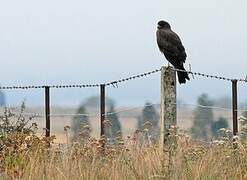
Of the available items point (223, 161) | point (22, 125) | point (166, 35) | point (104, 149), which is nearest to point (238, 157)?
point (223, 161)

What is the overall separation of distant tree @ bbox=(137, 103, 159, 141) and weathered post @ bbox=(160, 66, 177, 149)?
0.16 meters

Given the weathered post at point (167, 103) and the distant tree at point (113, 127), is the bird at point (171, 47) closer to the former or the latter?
the distant tree at point (113, 127)

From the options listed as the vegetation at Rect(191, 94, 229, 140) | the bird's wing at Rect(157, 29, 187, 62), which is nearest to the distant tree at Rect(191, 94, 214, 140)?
the vegetation at Rect(191, 94, 229, 140)

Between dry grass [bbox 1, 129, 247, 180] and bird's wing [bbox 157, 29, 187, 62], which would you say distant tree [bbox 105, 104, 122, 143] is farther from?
bird's wing [bbox 157, 29, 187, 62]

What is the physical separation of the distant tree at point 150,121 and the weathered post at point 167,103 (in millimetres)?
161

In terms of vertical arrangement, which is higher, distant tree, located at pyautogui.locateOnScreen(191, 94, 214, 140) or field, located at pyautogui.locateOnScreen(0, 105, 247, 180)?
distant tree, located at pyautogui.locateOnScreen(191, 94, 214, 140)

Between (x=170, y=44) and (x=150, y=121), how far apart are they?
5.03m

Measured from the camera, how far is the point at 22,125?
13953mm

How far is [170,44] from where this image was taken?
16.1 metres

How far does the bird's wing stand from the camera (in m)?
15.8

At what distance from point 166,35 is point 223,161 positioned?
7.05 meters

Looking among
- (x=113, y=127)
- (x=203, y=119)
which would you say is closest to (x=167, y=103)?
(x=203, y=119)

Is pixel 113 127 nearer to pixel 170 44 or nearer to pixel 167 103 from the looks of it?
pixel 167 103

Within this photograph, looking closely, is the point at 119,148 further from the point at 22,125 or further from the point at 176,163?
the point at 22,125
